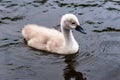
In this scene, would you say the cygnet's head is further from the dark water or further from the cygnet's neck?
the dark water

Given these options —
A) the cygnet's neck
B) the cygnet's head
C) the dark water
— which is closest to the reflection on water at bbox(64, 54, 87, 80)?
the dark water

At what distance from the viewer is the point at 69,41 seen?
9.70 metres

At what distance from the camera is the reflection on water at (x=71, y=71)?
8.66m

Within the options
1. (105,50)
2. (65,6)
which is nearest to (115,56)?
(105,50)

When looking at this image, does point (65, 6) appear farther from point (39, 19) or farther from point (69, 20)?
point (69, 20)

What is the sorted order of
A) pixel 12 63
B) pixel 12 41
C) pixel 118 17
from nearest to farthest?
pixel 12 63, pixel 12 41, pixel 118 17

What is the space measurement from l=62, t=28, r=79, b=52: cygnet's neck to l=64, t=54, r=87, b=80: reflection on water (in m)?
0.22

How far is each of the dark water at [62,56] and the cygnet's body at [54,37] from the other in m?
0.16

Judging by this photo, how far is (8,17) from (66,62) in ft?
8.19

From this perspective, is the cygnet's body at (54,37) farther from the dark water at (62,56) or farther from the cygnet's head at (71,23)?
the dark water at (62,56)

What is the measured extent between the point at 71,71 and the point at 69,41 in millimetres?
1004

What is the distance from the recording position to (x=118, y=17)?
1091 cm

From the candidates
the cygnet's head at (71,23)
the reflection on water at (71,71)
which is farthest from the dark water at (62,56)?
the cygnet's head at (71,23)

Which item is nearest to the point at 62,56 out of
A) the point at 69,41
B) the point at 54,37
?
the point at 69,41
